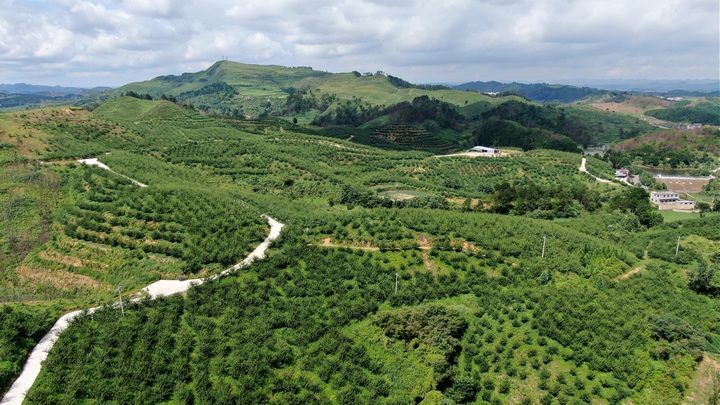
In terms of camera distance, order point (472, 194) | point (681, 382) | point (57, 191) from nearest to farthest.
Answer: point (681, 382) < point (57, 191) < point (472, 194)

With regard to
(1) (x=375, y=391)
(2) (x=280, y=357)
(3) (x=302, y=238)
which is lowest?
(1) (x=375, y=391)

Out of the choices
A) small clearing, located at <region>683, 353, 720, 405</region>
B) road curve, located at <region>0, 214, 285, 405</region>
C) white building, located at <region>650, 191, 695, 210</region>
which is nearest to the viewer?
road curve, located at <region>0, 214, 285, 405</region>

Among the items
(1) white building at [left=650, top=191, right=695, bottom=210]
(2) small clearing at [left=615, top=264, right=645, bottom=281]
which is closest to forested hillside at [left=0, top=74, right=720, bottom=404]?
(2) small clearing at [left=615, top=264, right=645, bottom=281]

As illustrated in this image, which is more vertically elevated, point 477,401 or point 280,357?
point 280,357

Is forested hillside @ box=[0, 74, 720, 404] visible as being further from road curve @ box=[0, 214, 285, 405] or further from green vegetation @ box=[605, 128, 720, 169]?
green vegetation @ box=[605, 128, 720, 169]

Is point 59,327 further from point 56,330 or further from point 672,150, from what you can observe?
point 672,150

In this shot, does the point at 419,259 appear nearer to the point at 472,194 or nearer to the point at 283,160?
the point at 472,194

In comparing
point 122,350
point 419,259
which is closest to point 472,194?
point 419,259
